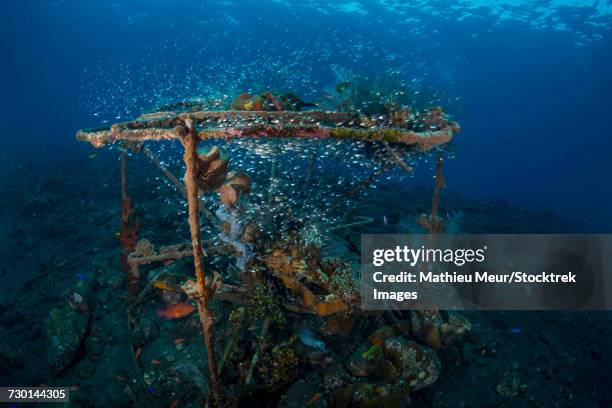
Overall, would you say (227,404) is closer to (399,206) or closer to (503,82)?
(399,206)

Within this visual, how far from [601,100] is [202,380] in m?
83.1

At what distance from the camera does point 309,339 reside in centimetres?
589

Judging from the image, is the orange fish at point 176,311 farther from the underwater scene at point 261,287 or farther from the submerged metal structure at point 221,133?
the submerged metal structure at point 221,133

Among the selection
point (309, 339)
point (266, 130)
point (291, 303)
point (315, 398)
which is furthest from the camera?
point (291, 303)

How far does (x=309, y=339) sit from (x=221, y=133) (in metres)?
3.97

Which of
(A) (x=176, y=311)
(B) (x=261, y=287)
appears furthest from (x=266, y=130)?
(A) (x=176, y=311)

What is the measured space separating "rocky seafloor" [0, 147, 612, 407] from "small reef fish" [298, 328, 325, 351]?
25mm

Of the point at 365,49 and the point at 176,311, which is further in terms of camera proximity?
the point at 365,49

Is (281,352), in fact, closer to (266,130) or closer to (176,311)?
(176,311)

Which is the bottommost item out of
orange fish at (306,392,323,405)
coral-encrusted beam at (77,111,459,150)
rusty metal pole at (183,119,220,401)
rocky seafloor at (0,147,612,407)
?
rocky seafloor at (0,147,612,407)

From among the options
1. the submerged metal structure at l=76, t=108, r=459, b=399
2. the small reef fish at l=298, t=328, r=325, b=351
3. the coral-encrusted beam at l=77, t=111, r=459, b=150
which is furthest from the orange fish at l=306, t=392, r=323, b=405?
the coral-encrusted beam at l=77, t=111, r=459, b=150

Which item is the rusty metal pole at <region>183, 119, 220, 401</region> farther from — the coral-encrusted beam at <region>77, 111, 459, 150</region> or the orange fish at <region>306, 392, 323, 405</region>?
the orange fish at <region>306, 392, 323, 405</region>

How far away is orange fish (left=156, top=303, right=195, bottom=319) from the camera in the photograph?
6898mm

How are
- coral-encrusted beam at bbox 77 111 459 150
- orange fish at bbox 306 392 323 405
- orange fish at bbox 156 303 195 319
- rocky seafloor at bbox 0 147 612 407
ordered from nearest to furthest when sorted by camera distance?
coral-encrusted beam at bbox 77 111 459 150, orange fish at bbox 306 392 323 405, rocky seafloor at bbox 0 147 612 407, orange fish at bbox 156 303 195 319
